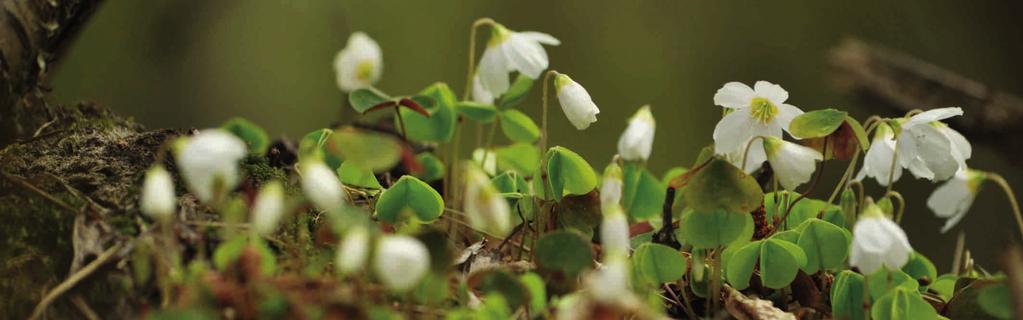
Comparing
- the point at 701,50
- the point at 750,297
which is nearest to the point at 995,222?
the point at 701,50

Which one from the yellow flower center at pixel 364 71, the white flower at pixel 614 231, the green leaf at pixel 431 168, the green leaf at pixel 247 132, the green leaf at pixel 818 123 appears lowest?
the green leaf at pixel 431 168

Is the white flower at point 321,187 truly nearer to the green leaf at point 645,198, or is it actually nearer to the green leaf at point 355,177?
the green leaf at point 355,177

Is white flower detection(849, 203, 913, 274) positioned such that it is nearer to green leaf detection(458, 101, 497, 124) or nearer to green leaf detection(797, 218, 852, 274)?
green leaf detection(797, 218, 852, 274)

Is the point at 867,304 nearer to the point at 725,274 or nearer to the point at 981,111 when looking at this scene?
the point at 725,274

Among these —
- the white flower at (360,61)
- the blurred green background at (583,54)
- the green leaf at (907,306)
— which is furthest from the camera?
the blurred green background at (583,54)

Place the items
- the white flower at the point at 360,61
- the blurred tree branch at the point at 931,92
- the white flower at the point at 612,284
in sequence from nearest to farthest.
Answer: the white flower at the point at 612,284, the white flower at the point at 360,61, the blurred tree branch at the point at 931,92

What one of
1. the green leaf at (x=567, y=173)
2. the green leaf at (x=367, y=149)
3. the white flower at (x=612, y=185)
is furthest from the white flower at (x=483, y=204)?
the green leaf at (x=567, y=173)
